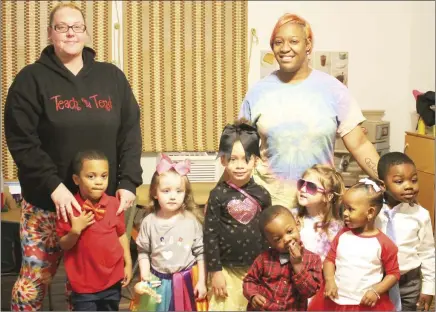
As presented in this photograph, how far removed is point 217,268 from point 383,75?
442 centimetres

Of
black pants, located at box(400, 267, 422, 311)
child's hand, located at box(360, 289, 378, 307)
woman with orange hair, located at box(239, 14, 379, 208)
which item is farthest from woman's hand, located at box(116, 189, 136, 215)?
black pants, located at box(400, 267, 422, 311)

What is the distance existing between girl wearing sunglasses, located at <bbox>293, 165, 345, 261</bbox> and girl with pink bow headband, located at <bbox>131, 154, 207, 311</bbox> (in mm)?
421

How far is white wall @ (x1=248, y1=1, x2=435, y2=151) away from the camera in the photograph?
657 cm

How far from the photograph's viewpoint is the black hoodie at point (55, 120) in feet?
8.95

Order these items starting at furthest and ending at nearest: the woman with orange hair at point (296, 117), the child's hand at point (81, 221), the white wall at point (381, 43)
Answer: the white wall at point (381, 43), the woman with orange hair at point (296, 117), the child's hand at point (81, 221)

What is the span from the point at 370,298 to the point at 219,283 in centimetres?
57

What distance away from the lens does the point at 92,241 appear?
2783 millimetres

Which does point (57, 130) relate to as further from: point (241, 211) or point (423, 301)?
point (423, 301)

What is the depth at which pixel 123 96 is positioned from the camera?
2.90 m

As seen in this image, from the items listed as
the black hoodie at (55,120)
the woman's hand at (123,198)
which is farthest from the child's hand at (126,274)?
the black hoodie at (55,120)

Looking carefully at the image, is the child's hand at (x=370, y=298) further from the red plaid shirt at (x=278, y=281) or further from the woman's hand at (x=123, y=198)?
the woman's hand at (x=123, y=198)

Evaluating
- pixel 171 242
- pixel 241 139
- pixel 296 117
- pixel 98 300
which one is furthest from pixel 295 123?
pixel 98 300

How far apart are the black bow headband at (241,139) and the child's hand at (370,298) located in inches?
26.6

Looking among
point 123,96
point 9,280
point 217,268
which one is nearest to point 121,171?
point 123,96
